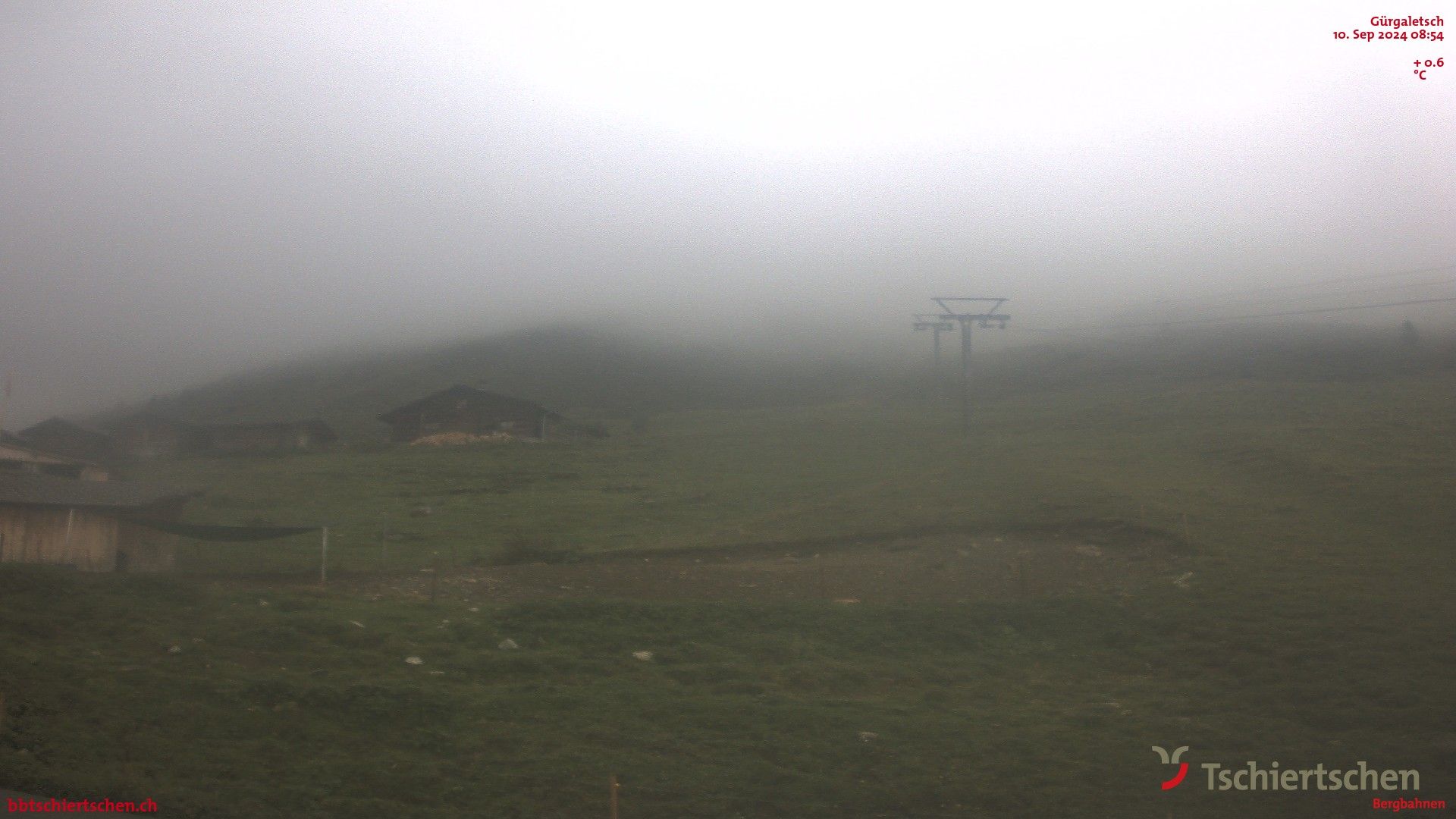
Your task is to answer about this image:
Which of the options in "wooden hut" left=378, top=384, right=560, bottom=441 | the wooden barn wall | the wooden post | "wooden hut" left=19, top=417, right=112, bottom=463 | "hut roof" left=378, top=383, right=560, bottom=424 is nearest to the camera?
the wooden post

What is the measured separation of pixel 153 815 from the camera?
1116 cm

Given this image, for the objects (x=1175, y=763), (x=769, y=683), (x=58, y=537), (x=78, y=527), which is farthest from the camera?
(x=78, y=527)

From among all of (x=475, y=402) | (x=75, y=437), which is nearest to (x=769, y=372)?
(x=475, y=402)

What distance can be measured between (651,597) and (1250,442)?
3679 cm

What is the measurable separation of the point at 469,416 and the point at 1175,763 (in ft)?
211

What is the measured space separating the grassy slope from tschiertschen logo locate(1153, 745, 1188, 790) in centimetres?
23

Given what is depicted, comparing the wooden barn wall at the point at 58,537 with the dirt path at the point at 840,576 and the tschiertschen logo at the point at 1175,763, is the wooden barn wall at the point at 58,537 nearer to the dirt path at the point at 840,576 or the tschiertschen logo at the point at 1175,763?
the dirt path at the point at 840,576

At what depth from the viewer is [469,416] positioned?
244 feet

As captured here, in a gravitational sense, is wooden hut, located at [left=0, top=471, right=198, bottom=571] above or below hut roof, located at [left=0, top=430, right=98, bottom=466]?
below

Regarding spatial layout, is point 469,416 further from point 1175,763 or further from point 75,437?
point 1175,763

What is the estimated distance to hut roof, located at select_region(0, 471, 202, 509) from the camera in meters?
28.0

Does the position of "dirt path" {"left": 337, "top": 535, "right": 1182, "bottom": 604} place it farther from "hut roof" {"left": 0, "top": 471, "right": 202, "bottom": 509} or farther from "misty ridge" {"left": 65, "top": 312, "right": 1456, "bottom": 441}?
"misty ridge" {"left": 65, "top": 312, "right": 1456, "bottom": 441}

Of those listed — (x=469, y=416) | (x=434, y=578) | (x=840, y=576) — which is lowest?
(x=840, y=576)

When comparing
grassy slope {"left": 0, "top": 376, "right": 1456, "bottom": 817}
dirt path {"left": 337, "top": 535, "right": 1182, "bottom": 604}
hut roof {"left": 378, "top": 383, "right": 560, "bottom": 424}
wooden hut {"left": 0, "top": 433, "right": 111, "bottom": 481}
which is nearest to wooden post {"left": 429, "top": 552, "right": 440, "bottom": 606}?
dirt path {"left": 337, "top": 535, "right": 1182, "bottom": 604}
